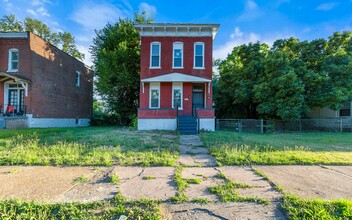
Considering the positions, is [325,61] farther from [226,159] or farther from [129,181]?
[129,181]

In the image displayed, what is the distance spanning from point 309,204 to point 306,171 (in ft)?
6.74

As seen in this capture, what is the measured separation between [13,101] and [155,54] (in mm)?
12368

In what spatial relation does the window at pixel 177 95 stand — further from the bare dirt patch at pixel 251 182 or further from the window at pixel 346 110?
the window at pixel 346 110

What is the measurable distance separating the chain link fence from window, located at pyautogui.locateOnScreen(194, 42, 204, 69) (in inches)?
179

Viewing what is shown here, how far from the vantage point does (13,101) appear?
1573 cm

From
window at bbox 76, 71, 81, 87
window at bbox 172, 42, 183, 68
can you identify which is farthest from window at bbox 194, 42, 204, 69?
window at bbox 76, 71, 81, 87

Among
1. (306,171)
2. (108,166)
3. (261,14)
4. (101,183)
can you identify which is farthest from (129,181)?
(261,14)

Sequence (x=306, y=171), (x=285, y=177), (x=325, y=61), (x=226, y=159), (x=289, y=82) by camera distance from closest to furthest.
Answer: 1. (x=285, y=177)
2. (x=306, y=171)
3. (x=226, y=159)
4. (x=289, y=82)
5. (x=325, y=61)

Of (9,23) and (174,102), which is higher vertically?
(9,23)

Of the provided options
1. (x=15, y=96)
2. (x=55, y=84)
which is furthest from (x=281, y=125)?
(x=15, y=96)

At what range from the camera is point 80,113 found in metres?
21.3

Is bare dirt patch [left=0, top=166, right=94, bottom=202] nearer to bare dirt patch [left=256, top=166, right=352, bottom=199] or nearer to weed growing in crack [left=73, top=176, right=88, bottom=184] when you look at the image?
weed growing in crack [left=73, top=176, right=88, bottom=184]

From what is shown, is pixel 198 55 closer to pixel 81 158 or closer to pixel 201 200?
pixel 81 158

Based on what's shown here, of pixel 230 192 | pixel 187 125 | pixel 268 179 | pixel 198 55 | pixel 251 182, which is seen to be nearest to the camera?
pixel 230 192
